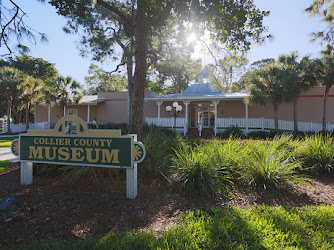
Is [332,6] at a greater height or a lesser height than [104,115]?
greater

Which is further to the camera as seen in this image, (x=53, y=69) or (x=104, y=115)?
(x=53, y=69)

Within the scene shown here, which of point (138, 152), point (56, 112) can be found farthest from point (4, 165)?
point (56, 112)

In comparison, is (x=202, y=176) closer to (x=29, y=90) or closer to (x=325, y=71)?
(x=325, y=71)

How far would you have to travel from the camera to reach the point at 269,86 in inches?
589

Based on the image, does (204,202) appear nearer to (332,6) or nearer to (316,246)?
(316,246)

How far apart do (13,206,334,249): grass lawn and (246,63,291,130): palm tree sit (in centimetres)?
1296

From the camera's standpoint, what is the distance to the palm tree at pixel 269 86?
1455cm

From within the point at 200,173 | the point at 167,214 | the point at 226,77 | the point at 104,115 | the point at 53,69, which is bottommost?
the point at 167,214

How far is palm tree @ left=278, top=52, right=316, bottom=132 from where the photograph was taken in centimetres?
1450

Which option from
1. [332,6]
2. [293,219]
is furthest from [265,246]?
[332,6]

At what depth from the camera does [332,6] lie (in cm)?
1227

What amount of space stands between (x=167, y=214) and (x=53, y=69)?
129ft

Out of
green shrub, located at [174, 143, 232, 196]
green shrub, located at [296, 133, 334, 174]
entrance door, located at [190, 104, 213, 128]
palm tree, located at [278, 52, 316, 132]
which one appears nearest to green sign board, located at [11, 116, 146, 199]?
green shrub, located at [174, 143, 232, 196]

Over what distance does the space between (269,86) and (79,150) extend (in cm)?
1434
